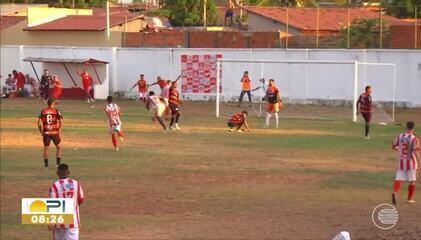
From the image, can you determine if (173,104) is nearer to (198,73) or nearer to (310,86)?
(310,86)

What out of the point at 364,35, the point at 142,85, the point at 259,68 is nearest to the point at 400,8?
the point at 364,35

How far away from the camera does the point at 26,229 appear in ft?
52.9

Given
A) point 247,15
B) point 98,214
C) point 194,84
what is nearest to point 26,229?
point 98,214

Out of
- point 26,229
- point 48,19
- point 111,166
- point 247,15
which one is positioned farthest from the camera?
point 48,19

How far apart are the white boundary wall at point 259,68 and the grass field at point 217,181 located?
10.3m

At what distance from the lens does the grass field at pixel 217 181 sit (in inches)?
636

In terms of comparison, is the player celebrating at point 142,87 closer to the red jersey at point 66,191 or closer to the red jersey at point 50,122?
the red jersey at point 50,122

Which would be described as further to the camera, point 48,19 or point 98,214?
point 48,19

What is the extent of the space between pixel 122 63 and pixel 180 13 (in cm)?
1304

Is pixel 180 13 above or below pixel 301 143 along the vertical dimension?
above

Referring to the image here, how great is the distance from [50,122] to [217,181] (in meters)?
5.02

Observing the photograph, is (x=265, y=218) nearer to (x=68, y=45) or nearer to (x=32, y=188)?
(x=32, y=188)

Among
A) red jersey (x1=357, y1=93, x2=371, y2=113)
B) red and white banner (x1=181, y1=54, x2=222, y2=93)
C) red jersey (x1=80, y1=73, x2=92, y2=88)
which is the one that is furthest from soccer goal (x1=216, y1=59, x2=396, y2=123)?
red jersey (x1=357, y1=93, x2=371, y2=113)

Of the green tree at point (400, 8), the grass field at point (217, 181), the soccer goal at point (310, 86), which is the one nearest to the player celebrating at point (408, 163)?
the grass field at point (217, 181)
